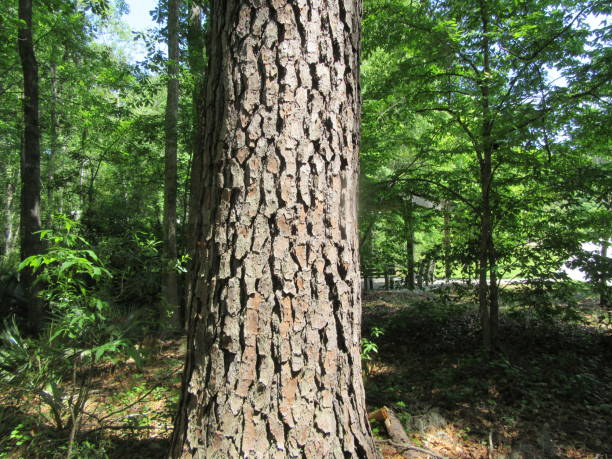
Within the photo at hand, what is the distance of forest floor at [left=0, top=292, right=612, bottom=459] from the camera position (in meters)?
2.76

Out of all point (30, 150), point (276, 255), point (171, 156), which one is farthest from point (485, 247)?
point (30, 150)

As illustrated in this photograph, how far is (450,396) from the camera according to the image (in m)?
4.57

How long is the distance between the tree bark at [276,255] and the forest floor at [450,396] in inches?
55.9

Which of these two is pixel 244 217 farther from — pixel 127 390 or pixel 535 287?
pixel 535 287

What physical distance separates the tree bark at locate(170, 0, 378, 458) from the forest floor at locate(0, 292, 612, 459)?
55.9 inches

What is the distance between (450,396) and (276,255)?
4.32 m

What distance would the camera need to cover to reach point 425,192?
6.39m

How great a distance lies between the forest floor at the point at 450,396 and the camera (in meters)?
2.76

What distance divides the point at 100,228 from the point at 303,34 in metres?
9.92

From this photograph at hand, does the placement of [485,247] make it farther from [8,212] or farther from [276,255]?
[8,212]

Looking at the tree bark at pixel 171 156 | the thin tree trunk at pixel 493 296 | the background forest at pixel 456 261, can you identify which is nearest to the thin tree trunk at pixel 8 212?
the background forest at pixel 456 261

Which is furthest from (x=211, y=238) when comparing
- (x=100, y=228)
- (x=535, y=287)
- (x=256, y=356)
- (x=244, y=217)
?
(x=100, y=228)

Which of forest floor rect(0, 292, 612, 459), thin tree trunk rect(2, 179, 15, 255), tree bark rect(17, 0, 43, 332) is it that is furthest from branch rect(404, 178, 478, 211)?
thin tree trunk rect(2, 179, 15, 255)

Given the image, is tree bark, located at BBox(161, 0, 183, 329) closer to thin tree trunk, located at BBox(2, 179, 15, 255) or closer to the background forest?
the background forest
